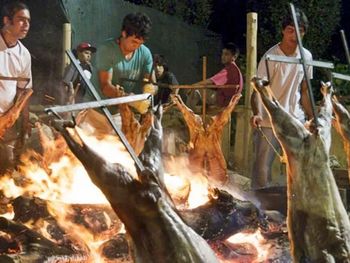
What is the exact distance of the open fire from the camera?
6098 mm

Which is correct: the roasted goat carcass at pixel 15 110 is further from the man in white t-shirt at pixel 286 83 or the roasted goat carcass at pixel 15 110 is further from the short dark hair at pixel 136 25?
the man in white t-shirt at pixel 286 83

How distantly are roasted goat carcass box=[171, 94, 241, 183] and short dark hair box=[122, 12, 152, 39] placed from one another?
2.19 meters

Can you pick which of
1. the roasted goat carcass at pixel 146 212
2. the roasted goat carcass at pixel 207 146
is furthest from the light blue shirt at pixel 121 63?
the roasted goat carcass at pixel 146 212

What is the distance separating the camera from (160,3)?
20.4 metres

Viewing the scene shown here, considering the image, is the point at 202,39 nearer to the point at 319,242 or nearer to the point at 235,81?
the point at 235,81

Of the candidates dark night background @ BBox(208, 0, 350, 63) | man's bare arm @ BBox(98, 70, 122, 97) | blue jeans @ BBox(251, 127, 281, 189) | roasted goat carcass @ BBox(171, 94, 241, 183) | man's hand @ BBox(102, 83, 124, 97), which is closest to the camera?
man's hand @ BBox(102, 83, 124, 97)

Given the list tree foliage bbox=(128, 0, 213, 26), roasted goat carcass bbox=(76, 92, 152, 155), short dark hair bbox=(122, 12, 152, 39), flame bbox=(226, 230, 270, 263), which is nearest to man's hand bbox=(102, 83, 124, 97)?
roasted goat carcass bbox=(76, 92, 152, 155)

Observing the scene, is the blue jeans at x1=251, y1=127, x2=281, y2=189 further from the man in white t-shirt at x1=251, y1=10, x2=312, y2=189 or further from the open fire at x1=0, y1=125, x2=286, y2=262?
the open fire at x1=0, y1=125, x2=286, y2=262

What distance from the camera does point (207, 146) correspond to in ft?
34.8

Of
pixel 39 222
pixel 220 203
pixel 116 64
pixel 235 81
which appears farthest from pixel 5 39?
pixel 235 81

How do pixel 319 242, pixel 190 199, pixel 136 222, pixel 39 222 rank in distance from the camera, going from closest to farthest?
1. pixel 136 222
2. pixel 319 242
3. pixel 39 222
4. pixel 190 199

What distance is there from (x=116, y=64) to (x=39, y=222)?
2.97 m

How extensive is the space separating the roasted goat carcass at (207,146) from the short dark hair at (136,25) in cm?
219

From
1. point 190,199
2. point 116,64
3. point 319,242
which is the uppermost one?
point 116,64
